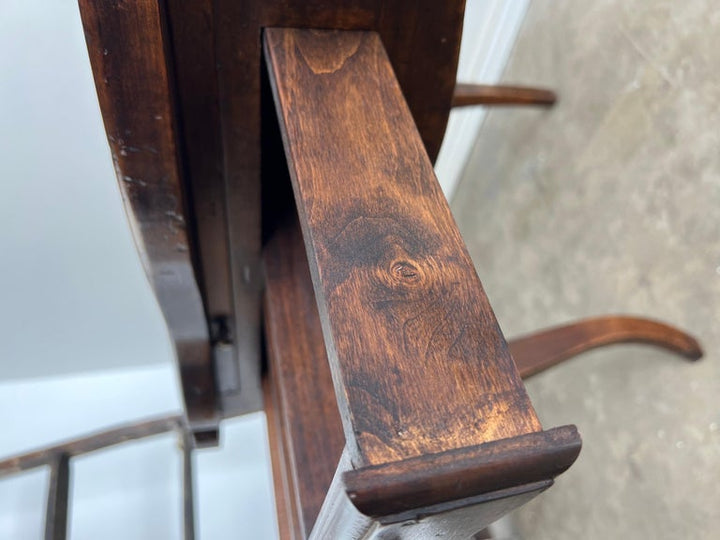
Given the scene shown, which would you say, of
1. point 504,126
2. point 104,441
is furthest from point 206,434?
point 504,126

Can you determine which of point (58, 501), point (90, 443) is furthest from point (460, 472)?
Answer: point (90, 443)

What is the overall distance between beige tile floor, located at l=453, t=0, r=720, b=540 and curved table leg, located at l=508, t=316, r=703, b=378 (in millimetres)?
47

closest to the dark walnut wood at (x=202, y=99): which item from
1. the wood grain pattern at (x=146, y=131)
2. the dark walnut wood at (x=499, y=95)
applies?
the wood grain pattern at (x=146, y=131)

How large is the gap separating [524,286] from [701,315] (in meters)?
0.44

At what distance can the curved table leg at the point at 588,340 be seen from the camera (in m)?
0.82

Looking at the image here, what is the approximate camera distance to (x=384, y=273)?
0.37m

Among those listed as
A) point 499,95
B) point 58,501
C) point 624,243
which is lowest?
point 58,501

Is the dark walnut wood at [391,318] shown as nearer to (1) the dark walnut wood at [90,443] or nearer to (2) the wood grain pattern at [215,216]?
(2) the wood grain pattern at [215,216]

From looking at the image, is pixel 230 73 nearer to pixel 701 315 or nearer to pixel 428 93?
pixel 428 93

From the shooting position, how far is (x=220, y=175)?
2.12 feet

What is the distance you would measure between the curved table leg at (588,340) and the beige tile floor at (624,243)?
47 millimetres

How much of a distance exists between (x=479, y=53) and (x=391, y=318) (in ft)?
4.20

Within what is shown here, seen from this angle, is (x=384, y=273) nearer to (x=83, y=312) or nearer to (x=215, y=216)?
(x=215, y=216)

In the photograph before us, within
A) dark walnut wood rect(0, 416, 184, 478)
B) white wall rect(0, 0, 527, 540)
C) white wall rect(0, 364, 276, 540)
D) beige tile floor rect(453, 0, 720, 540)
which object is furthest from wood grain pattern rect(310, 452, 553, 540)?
white wall rect(0, 364, 276, 540)
